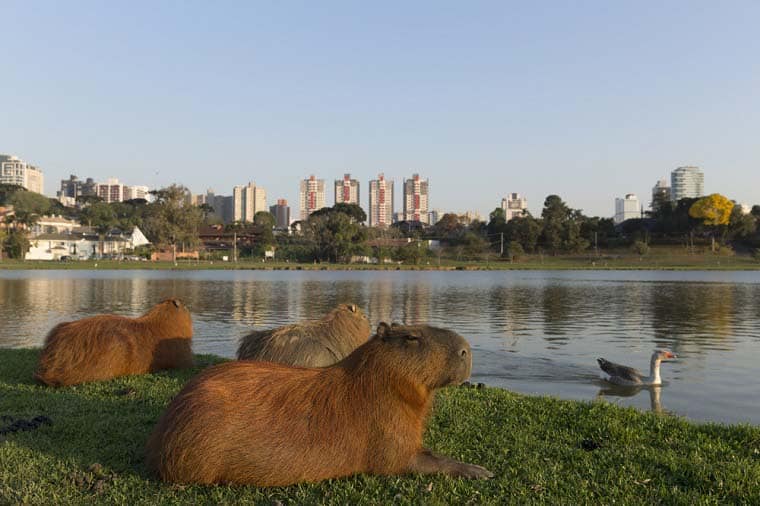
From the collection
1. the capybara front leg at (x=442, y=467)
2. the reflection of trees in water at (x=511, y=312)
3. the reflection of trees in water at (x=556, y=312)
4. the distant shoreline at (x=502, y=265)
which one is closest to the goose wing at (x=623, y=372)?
the reflection of trees in water at (x=511, y=312)

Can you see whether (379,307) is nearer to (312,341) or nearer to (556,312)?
(556,312)

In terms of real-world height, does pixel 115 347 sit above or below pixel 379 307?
above

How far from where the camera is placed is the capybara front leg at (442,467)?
4.64 m

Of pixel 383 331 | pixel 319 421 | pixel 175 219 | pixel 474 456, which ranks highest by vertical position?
pixel 175 219

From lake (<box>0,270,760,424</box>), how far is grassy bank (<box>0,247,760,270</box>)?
157 feet

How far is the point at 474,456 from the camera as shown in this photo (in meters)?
5.34

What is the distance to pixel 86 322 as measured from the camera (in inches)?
338

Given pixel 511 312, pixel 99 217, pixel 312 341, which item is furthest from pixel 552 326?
pixel 99 217

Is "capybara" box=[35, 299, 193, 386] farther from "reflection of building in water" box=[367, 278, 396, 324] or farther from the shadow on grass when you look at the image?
"reflection of building in water" box=[367, 278, 396, 324]

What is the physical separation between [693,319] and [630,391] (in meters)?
14.8

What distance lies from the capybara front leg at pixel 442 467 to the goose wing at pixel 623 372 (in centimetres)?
848

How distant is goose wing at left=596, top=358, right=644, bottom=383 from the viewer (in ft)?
40.0

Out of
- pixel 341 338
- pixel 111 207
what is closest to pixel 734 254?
pixel 341 338

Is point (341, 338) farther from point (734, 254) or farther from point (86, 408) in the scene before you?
point (734, 254)
